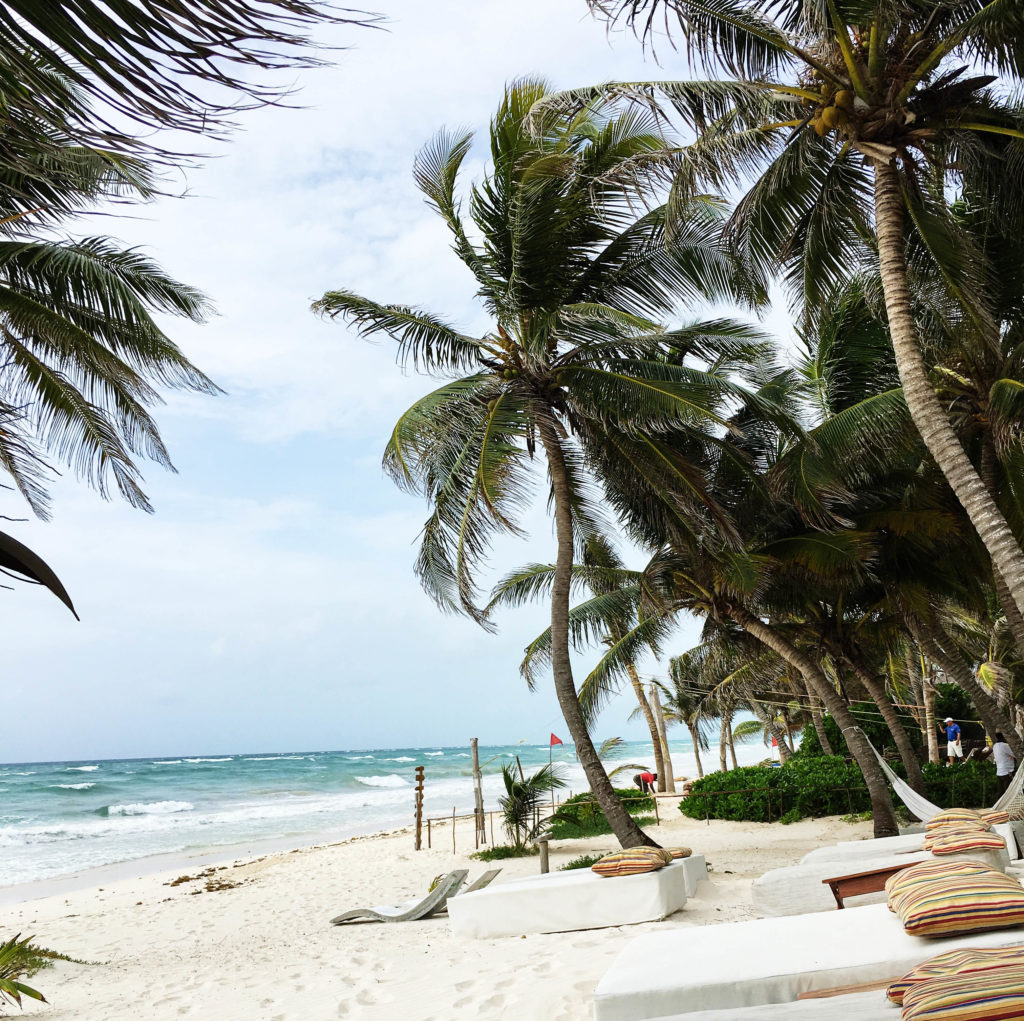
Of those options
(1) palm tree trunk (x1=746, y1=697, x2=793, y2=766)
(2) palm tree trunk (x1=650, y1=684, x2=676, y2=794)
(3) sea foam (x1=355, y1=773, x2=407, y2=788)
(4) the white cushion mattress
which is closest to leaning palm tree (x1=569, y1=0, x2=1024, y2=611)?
(4) the white cushion mattress

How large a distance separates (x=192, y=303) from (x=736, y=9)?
212 inches

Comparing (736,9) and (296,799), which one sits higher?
(736,9)

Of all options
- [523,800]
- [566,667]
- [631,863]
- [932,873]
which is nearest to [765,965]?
[932,873]

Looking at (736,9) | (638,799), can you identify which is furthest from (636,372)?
(638,799)

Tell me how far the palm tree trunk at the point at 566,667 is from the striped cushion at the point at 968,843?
447cm

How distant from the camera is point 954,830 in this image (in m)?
5.49

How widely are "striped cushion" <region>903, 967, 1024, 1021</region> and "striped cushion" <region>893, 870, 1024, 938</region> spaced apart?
101 cm

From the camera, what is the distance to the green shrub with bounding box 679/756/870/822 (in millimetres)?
14789

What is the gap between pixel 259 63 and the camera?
3.23ft

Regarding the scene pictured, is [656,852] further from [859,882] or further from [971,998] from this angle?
[971,998]

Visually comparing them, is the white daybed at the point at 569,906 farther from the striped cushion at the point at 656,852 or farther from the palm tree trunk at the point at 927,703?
the palm tree trunk at the point at 927,703

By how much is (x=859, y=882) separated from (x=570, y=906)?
2418 millimetres

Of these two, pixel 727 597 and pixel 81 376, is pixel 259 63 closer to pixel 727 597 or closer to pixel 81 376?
pixel 81 376

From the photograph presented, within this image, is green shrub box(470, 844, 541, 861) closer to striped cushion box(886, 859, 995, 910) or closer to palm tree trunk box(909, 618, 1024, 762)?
palm tree trunk box(909, 618, 1024, 762)
